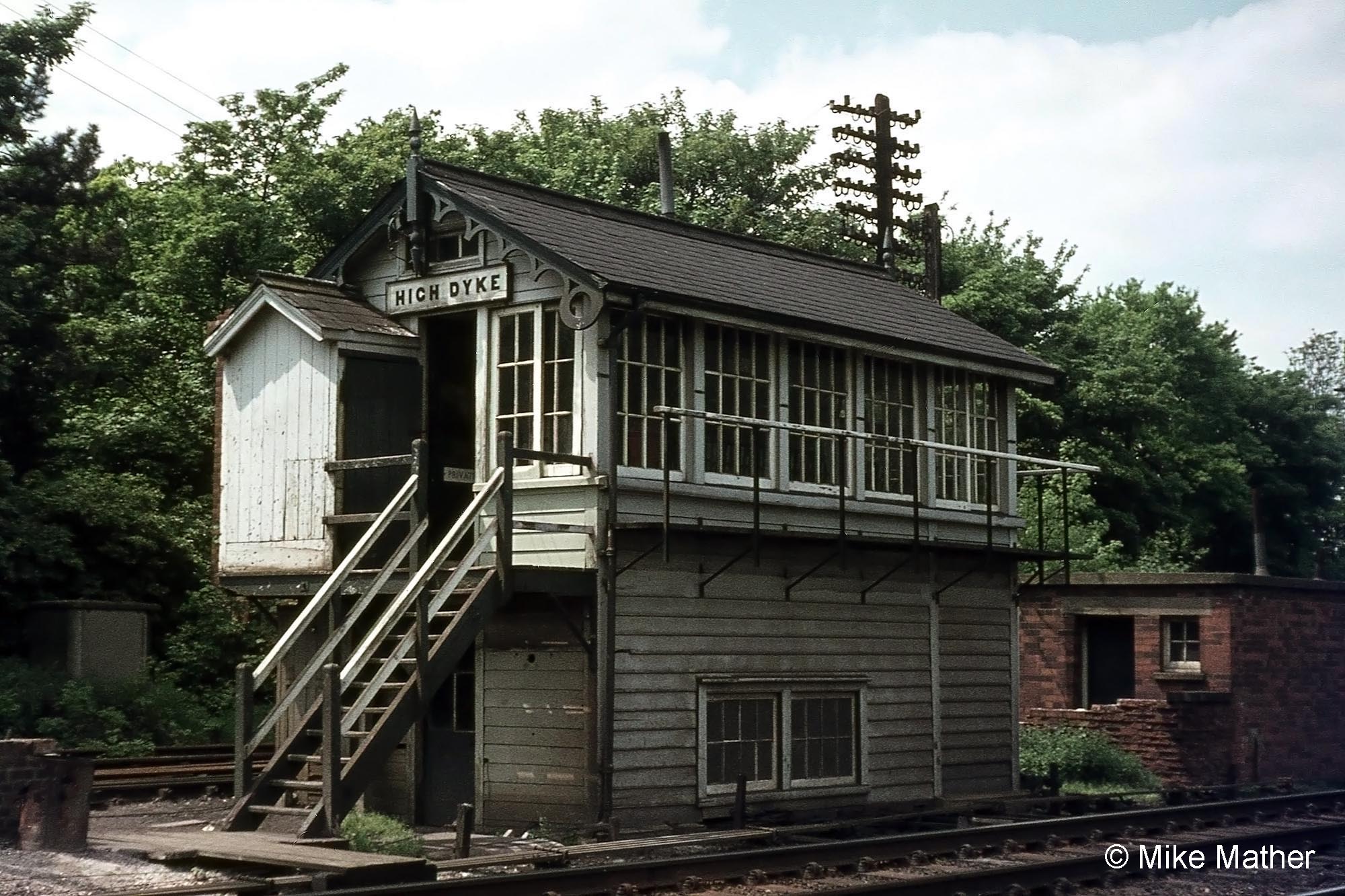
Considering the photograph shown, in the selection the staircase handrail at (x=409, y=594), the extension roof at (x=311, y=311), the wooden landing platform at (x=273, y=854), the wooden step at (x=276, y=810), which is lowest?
the wooden landing platform at (x=273, y=854)

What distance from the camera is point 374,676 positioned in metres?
13.2

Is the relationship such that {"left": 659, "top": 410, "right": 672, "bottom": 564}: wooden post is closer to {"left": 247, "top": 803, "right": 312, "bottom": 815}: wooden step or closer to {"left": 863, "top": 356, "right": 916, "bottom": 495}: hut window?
{"left": 863, "top": 356, "right": 916, "bottom": 495}: hut window

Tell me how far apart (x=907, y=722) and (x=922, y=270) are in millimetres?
23919

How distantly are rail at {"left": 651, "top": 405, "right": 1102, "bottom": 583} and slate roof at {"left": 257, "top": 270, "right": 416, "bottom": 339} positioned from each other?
2.89 m

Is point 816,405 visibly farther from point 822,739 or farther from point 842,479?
point 822,739

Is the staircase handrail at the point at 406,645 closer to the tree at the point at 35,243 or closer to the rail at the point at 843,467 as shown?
the rail at the point at 843,467

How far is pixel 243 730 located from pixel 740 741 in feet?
16.5

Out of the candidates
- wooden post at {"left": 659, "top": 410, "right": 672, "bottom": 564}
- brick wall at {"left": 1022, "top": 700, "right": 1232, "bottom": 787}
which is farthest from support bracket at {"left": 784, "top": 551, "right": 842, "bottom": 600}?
brick wall at {"left": 1022, "top": 700, "right": 1232, "bottom": 787}

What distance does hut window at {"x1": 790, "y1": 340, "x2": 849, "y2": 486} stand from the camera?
1664cm

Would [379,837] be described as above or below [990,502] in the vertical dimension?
below

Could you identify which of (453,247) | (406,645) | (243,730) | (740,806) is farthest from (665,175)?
(243,730)

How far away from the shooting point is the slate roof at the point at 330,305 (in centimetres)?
1523

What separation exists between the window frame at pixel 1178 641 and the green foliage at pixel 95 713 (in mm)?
13594

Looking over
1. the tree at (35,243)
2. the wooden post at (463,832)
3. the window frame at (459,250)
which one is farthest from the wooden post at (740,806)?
the tree at (35,243)
